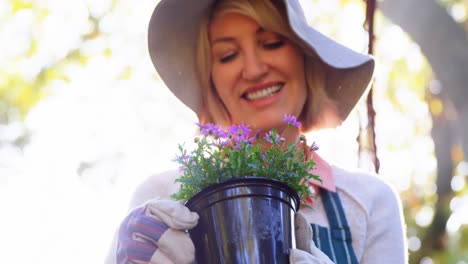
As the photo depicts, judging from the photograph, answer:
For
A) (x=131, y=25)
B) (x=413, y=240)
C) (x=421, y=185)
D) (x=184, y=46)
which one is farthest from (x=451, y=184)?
(x=131, y=25)

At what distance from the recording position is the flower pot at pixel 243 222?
1.87 m

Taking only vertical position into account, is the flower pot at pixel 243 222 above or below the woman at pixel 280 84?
below

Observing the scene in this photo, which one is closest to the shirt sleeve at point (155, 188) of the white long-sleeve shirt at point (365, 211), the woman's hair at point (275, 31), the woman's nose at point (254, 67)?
the white long-sleeve shirt at point (365, 211)

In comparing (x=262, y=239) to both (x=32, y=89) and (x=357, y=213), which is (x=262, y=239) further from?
(x=32, y=89)

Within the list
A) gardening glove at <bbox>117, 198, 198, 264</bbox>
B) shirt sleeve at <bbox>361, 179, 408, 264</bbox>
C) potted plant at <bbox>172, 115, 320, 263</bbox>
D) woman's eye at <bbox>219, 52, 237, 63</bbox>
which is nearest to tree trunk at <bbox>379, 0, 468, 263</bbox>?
shirt sleeve at <bbox>361, 179, 408, 264</bbox>

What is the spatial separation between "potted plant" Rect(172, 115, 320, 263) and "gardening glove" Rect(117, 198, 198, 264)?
28 mm

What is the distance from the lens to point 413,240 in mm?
5793

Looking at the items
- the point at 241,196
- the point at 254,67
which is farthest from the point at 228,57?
the point at 241,196

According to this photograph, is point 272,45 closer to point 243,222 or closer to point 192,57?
point 192,57

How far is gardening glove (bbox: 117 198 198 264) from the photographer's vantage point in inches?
74.7

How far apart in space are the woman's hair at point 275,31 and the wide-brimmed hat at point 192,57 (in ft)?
0.08

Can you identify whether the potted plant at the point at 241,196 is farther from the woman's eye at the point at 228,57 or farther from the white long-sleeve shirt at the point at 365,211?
the woman's eye at the point at 228,57

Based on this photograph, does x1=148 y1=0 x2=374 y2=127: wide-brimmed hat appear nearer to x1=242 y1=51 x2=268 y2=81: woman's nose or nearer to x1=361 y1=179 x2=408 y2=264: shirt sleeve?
x1=242 y1=51 x2=268 y2=81: woman's nose

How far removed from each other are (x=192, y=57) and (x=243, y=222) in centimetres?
89
